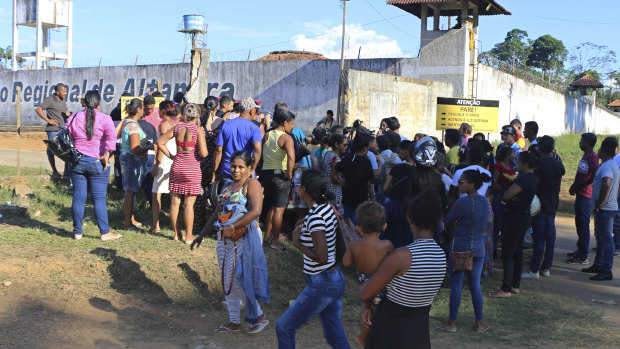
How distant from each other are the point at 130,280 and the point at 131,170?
6.39 ft

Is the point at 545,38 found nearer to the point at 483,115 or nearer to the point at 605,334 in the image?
the point at 483,115

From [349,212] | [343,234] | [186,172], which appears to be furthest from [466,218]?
[186,172]

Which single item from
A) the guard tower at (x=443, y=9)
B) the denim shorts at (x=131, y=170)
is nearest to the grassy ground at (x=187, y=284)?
the denim shorts at (x=131, y=170)

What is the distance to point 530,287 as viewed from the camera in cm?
761

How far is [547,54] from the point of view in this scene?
57.0m

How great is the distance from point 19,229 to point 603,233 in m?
7.74

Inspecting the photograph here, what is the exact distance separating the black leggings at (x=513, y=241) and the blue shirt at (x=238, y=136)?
3048 mm

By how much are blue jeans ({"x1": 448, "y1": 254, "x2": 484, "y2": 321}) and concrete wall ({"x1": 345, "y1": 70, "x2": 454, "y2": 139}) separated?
1077cm

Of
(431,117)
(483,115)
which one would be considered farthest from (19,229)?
(431,117)

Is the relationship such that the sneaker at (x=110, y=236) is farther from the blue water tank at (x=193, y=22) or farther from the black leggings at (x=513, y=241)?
the blue water tank at (x=193, y=22)

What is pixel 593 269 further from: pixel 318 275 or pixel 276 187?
pixel 318 275

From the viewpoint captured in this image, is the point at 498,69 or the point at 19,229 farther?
the point at 498,69

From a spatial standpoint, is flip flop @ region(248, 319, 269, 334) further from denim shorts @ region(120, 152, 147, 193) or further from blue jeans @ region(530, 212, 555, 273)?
blue jeans @ region(530, 212, 555, 273)

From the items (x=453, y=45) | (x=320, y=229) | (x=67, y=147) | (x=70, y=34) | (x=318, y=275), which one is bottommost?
(x=318, y=275)
